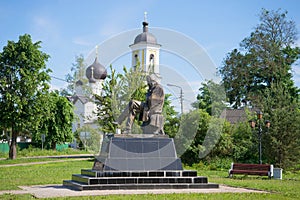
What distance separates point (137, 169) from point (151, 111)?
215 cm

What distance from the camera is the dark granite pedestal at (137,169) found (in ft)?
40.1

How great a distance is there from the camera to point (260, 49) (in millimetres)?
38250

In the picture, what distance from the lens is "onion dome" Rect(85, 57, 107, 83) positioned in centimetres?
5372

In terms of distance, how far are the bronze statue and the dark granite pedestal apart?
0.40 metres

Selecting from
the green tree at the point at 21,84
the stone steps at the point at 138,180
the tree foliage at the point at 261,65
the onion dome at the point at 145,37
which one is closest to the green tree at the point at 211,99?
the tree foliage at the point at 261,65

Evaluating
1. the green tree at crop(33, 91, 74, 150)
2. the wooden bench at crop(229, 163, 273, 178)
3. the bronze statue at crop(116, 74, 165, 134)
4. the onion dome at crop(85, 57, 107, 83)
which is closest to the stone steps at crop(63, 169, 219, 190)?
the bronze statue at crop(116, 74, 165, 134)

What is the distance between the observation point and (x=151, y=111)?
14086 millimetres

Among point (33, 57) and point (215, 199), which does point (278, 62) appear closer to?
point (33, 57)

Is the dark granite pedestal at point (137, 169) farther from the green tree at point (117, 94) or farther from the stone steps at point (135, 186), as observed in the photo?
the green tree at point (117, 94)

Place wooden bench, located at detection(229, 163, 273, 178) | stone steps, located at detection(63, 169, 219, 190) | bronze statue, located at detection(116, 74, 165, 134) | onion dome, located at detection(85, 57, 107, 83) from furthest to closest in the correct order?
1. onion dome, located at detection(85, 57, 107, 83)
2. wooden bench, located at detection(229, 163, 273, 178)
3. bronze statue, located at detection(116, 74, 165, 134)
4. stone steps, located at detection(63, 169, 219, 190)

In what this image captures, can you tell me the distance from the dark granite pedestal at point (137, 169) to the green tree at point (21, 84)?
18.2 meters

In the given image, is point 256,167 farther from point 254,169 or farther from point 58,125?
point 58,125

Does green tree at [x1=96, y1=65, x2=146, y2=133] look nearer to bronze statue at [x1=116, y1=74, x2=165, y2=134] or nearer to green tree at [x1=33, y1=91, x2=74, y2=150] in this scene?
green tree at [x1=33, y1=91, x2=74, y2=150]

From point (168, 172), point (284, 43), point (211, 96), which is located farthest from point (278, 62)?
point (168, 172)
